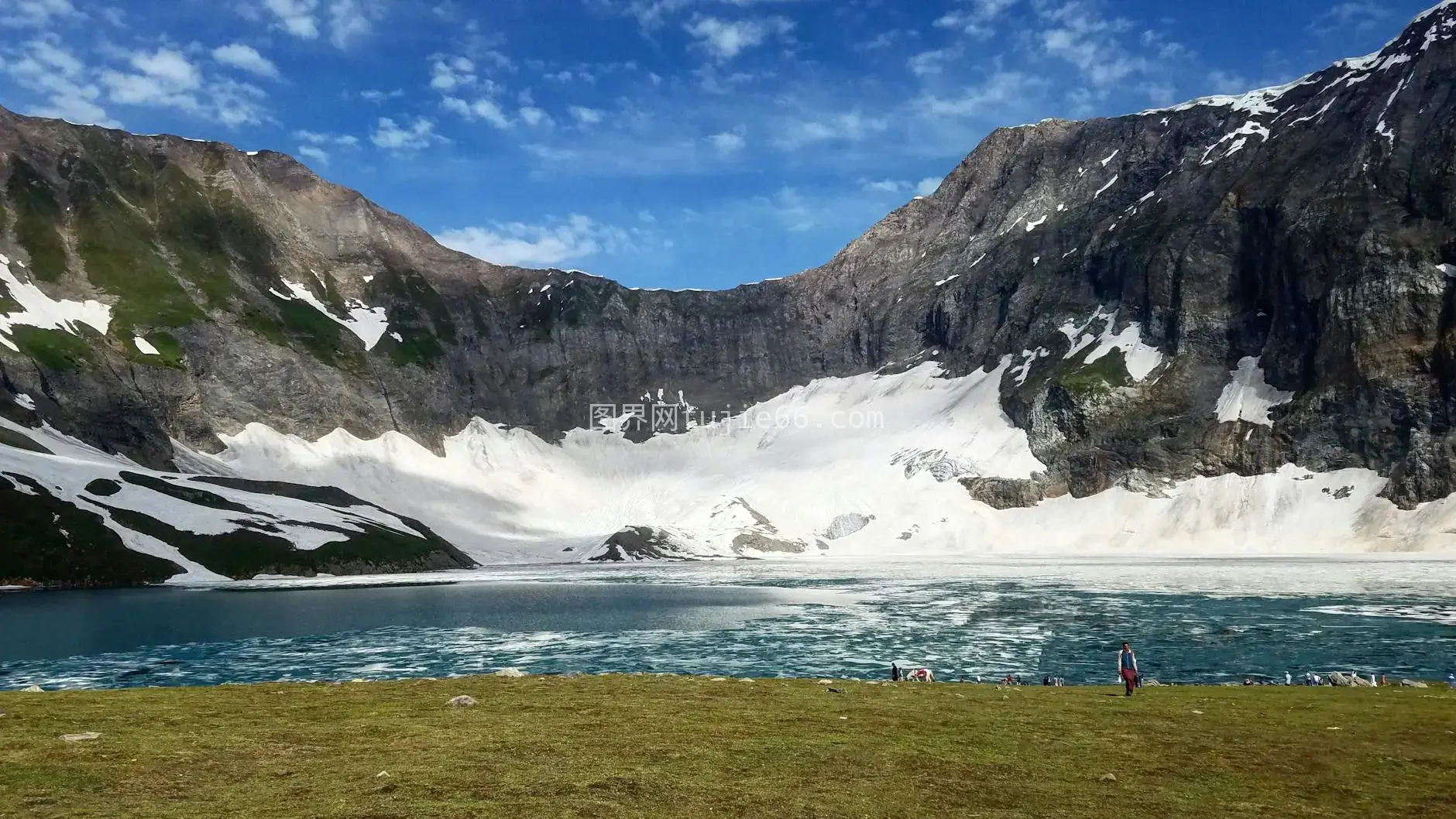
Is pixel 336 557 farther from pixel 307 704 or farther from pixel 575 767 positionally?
pixel 575 767

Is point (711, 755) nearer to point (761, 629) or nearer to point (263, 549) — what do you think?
point (761, 629)

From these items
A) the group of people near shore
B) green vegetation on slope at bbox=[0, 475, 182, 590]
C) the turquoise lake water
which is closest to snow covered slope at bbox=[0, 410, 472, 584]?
green vegetation on slope at bbox=[0, 475, 182, 590]

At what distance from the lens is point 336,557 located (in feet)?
582

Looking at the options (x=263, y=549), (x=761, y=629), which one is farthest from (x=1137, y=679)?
(x=263, y=549)

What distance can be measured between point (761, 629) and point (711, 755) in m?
56.8

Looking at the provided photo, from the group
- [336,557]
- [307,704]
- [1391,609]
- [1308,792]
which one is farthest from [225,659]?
[336,557]

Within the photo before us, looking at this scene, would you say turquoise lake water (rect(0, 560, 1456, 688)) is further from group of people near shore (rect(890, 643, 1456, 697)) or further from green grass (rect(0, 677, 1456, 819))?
green grass (rect(0, 677, 1456, 819))

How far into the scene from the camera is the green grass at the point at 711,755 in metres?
19.2

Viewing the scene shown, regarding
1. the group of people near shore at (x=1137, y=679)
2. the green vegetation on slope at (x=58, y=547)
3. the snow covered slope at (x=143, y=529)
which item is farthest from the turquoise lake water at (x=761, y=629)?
the snow covered slope at (x=143, y=529)

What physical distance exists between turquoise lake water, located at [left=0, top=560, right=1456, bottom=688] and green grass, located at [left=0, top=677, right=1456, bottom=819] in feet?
66.2

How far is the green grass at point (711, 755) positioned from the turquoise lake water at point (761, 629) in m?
20.2

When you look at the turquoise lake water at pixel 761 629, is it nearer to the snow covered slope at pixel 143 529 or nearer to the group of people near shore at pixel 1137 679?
the group of people near shore at pixel 1137 679

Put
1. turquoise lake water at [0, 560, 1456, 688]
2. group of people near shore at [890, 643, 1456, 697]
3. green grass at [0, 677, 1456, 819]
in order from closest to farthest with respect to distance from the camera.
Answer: green grass at [0, 677, 1456, 819] < group of people near shore at [890, 643, 1456, 697] < turquoise lake water at [0, 560, 1456, 688]

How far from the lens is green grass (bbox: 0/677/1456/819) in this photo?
19.2 meters
